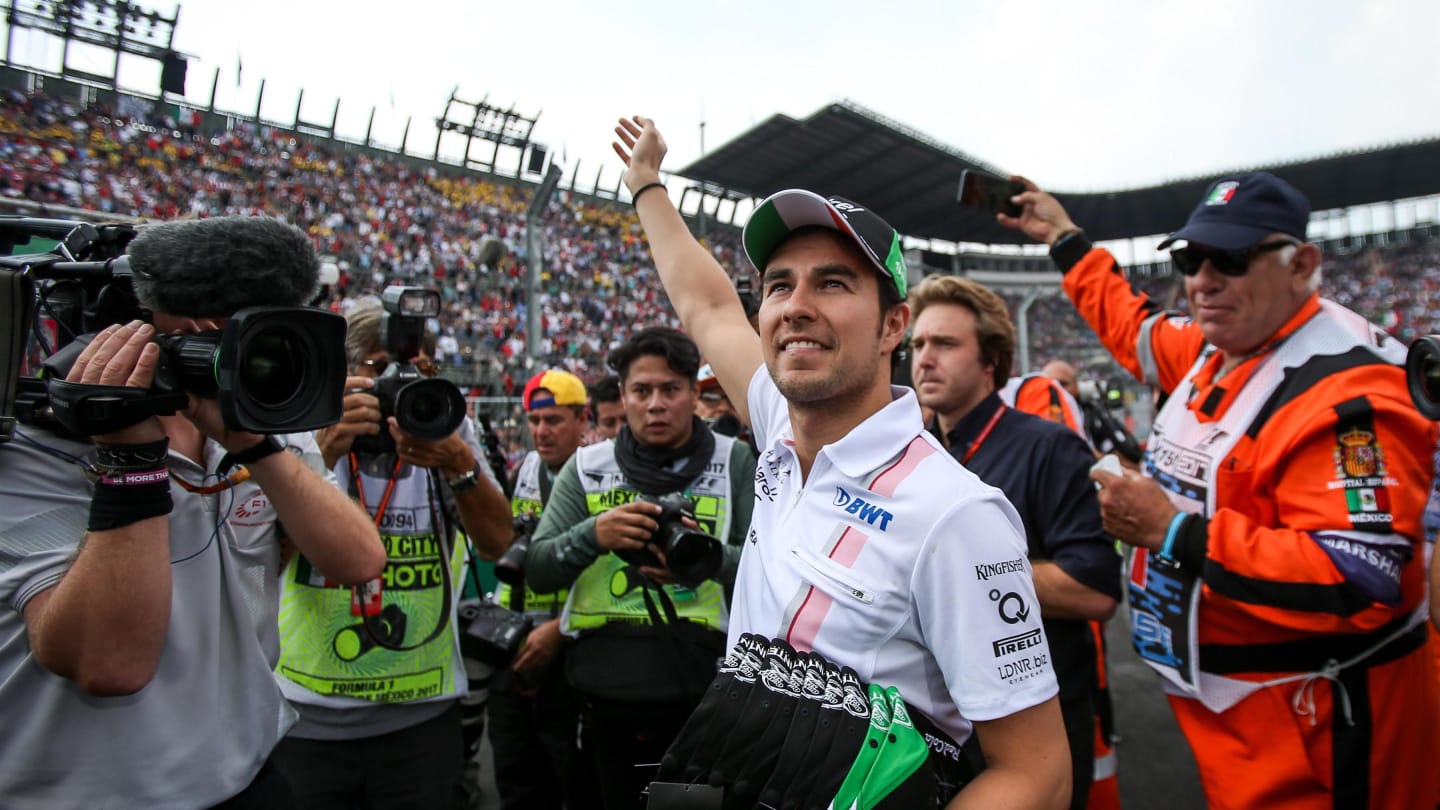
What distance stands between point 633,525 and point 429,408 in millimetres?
693

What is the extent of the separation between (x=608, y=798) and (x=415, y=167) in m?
26.2

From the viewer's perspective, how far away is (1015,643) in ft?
4.09

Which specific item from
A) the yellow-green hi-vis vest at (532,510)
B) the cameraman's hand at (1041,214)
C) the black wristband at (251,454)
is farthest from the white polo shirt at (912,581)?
the cameraman's hand at (1041,214)

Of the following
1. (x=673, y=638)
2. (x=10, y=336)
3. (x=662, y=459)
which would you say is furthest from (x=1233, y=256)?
(x=10, y=336)

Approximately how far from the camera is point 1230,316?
7.43 ft

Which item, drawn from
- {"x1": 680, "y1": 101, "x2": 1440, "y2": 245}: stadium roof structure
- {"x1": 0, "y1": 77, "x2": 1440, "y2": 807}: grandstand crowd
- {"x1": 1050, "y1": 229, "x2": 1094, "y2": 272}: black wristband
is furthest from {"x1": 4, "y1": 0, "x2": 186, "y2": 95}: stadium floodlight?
{"x1": 1050, "y1": 229, "x2": 1094, "y2": 272}: black wristband

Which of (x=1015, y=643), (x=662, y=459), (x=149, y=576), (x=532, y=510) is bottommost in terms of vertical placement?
(x=532, y=510)

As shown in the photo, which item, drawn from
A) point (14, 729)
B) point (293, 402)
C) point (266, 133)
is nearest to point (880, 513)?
point (293, 402)

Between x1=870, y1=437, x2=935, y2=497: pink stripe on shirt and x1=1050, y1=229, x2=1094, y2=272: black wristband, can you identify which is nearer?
x1=870, y1=437, x2=935, y2=497: pink stripe on shirt

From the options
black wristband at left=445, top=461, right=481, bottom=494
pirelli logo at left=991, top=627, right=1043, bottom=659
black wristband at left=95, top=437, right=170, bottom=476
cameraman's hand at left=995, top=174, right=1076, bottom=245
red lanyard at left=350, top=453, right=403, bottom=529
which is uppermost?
cameraman's hand at left=995, top=174, right=1076, bottom=245

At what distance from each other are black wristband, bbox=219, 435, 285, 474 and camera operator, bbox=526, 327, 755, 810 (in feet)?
3.08

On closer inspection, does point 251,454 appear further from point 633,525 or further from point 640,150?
point 640,150

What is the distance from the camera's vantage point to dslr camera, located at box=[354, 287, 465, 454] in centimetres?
223

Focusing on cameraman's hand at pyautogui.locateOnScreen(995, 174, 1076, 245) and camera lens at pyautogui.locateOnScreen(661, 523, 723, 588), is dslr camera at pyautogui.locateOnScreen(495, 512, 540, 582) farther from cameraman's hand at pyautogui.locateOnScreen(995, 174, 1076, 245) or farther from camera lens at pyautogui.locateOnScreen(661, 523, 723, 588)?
cameraman's hand at pyautogui.locateOnScreen(995, 174, 1076, 245)
